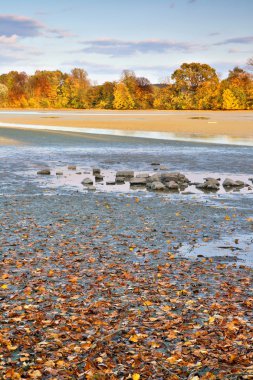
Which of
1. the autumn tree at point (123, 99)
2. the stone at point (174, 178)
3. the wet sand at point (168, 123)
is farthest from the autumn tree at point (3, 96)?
the stone at point (174, 178)

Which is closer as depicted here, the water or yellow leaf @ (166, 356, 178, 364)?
yellow leaf @ (166, 356, 178, 364)

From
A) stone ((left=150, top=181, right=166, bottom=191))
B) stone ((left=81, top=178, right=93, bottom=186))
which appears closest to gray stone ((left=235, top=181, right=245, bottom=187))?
stone ((left=150, top=181, right=166, bottom=191))

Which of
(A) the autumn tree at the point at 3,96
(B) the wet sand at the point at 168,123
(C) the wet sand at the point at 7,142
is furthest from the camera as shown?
(A) the autumn tree at the point at 3,96

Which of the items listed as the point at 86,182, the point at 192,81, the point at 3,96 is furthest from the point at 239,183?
the point at 3,96

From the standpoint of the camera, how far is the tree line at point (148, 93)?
422 ft

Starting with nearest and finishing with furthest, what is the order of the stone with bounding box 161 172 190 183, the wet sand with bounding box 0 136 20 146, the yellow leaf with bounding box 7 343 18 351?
the yellow leaf with bounding box 7 343 18 351 < the stone with bounding box 161 172 190 183 < the wet sand with bounding box 0 136 20 146

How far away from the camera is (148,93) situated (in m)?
154

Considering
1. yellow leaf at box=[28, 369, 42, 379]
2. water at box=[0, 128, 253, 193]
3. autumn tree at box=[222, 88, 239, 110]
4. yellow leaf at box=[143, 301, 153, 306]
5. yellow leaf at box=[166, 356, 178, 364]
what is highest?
autumn tree at box=[222, 88, 239, 110]

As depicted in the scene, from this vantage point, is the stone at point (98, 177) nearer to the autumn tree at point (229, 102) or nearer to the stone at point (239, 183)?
the stone at point (239, 183)

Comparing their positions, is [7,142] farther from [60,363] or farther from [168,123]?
[60,363]

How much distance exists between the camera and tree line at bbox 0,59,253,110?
129m

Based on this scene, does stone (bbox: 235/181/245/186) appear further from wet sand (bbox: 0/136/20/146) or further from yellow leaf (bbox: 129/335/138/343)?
wet sand (bbox: 0/136/20/146)

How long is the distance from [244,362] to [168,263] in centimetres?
380

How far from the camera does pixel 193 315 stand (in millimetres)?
7543
